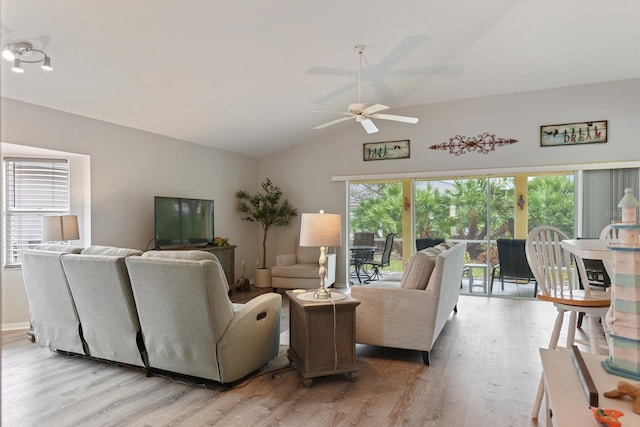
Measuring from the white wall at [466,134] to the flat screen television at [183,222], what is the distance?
179cm

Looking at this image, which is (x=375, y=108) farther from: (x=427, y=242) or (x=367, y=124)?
(x=427, y=242)

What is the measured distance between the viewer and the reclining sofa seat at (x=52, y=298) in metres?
3.28

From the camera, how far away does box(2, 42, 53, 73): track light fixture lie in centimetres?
308

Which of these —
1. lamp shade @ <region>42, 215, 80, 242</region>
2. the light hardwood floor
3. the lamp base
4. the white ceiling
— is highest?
the white ceiling

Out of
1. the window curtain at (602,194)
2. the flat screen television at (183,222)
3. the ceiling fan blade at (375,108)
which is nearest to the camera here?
the ceiling fan blade at (375,108)

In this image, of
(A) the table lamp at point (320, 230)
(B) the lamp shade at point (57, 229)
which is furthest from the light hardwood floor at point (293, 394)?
(B) the lamp shade at point (57, 229)

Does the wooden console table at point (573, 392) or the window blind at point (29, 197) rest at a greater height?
the window blind at point (29, 197)

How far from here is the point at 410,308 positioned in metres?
3.42

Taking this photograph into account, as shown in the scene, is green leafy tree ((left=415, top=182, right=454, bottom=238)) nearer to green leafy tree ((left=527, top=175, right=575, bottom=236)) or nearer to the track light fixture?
green leafy tree ((left=527, top=175, right=575, bottom=236))

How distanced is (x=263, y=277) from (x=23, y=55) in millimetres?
4604

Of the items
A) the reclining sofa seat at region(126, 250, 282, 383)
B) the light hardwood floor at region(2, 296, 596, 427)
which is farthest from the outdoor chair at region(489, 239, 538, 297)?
the reclining sofa seat at region(126, 250, 282, 383)

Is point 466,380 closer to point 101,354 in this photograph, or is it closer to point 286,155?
point 101,354

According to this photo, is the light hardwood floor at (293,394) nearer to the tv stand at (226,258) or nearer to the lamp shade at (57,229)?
the lamp shade at (57,229)

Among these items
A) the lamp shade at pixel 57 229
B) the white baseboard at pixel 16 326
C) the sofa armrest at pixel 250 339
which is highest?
the lamp shade at pixel 57 229
